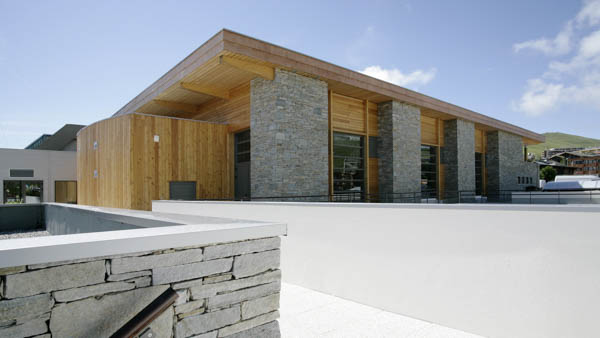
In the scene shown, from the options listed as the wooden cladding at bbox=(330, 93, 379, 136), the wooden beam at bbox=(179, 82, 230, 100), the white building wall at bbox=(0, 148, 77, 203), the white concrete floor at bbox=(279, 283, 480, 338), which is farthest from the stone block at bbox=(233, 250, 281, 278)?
the white building wall at bbox=(0, 148, 77, 203)

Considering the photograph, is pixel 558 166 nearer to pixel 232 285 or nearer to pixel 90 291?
pixel 232 285

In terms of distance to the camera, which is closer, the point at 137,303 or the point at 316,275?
the point at 137,303

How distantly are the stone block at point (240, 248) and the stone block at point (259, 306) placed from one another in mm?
411

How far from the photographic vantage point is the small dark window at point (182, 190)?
12250 millimetres

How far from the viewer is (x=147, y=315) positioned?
77.7 inches

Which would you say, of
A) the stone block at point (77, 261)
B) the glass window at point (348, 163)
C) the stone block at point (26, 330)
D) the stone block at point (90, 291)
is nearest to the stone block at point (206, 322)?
the stone block at point (90, 291)

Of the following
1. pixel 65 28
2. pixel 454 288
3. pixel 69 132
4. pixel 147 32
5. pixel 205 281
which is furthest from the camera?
pixel 69 132

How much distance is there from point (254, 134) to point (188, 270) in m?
9.62

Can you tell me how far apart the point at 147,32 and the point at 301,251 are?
787cm

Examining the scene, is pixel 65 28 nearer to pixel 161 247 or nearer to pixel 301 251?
pixel 301 251

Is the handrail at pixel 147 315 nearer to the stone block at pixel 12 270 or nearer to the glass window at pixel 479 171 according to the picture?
the stone block at pixel 12 270

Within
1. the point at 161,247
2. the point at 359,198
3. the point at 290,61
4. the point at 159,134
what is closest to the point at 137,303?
the point at 161,247

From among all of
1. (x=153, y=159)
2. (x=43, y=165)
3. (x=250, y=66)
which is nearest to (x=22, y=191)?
(x=43, y=165)

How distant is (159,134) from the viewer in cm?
1212
